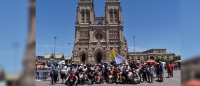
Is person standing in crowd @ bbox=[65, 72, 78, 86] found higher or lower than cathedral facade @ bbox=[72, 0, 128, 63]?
lower

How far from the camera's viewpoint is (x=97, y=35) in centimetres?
8069

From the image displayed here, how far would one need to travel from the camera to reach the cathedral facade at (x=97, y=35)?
76.0 metres

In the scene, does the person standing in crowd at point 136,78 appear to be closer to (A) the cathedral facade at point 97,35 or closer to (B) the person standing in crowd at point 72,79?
(B) the person standing in crowd at point 72,79

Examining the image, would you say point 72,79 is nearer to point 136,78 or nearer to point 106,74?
point 106,74

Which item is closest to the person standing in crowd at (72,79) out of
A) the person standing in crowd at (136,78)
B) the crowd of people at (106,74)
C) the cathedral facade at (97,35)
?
the crowd of people at (106,74)

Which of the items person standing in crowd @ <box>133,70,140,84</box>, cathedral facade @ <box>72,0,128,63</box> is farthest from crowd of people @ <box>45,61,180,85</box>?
cathedral facade @ <box>72,0,128,63</box>

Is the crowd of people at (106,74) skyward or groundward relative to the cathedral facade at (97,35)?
groundward

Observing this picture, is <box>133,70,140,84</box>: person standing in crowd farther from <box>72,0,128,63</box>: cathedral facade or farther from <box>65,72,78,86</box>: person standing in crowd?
<box>72,0,128,63</box>: cathedral facade

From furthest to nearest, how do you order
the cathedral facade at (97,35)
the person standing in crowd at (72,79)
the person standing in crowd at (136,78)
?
the cathedral facade at (97,35) → the person standing in crowd at (136,78) → the person standing in crowd at (72,79)

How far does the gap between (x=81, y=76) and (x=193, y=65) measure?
14176 millimetres

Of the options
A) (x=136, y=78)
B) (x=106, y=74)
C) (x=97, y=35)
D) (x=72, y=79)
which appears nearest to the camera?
(x=72, y=79)

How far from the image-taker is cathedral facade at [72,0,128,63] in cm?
7600

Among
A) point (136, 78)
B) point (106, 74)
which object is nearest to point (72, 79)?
point (106, 74)

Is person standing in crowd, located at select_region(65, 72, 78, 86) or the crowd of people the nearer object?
person standing in crowd, located at select_region(65, 72, 78, 86)
